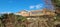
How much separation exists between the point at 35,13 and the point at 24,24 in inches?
103

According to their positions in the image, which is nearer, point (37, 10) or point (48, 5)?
point (48, 5)

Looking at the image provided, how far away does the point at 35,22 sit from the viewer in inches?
448

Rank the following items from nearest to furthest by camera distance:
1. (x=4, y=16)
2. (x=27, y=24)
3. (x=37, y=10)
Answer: (x=4, y=16) < (x=27, y=24) < (x=37, y=10)

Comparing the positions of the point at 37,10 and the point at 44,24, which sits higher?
the point at 37,10

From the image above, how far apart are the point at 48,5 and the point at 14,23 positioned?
97.0 inches

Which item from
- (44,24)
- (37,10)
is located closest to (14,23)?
(44,24)

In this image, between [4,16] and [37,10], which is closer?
[4,16]

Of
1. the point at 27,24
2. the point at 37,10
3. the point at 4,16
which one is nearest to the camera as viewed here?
the point at 4,16

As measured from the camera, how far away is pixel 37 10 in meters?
13.4

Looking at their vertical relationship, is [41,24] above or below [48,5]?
below

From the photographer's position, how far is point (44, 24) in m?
11.3

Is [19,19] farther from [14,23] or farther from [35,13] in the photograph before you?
[35,13]

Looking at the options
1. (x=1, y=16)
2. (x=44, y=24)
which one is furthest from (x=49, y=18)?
(x=1, y=16)

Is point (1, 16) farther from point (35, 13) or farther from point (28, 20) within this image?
point (35, 13)
